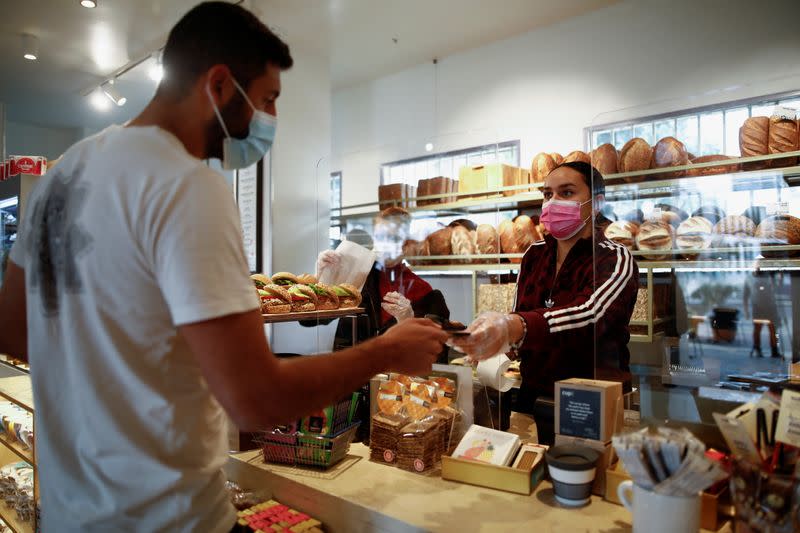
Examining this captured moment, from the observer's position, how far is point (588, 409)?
1435 millimetres

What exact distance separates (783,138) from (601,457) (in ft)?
6.51

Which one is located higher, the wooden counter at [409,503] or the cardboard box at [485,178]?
Answer: the cardboard box at [485,178]

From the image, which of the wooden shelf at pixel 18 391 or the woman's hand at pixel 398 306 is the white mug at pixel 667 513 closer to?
the woman's hand at pixel 398 306

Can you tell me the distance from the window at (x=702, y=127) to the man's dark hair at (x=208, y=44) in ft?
5.81

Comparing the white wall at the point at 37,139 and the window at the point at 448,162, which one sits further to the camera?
the white wall at the point at 37,139

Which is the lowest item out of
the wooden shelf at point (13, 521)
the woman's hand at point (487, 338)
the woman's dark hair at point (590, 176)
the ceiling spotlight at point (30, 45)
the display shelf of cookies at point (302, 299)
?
the wooden shelf at point (13, 521)

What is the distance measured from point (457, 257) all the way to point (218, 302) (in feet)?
7.05

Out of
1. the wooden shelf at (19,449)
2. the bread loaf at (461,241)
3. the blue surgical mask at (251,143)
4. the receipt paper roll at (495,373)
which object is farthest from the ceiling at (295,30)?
the blue surgical mask at (251,143)

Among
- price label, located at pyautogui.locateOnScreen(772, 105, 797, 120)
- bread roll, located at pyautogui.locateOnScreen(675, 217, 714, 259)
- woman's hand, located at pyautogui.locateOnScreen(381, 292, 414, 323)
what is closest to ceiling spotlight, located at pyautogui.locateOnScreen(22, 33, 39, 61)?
woman's hand, located at pyautogui.locateOnScreen(381, 292, 414, 323)

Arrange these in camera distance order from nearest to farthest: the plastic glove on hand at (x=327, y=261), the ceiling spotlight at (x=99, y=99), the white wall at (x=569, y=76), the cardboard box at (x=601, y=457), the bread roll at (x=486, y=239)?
the cardboard box at (x=601, y=457) → the plastic glove on hand at (x=327, y=261) → the bread roll at (x=486, y=239) → the white wall at (x=569, y=76) → the ceiling spotlight at (x=99, y=99)

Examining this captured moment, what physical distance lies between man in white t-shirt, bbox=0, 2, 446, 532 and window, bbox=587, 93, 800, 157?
1.85m

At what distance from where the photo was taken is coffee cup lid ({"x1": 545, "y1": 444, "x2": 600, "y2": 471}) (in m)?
1.32

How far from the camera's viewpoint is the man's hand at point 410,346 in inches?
44.3

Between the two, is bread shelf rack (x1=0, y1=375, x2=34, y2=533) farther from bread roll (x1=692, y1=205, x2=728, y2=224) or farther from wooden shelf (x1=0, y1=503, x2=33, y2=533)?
bread roll (x1=692, y1=205, x2=728, y2=224)
